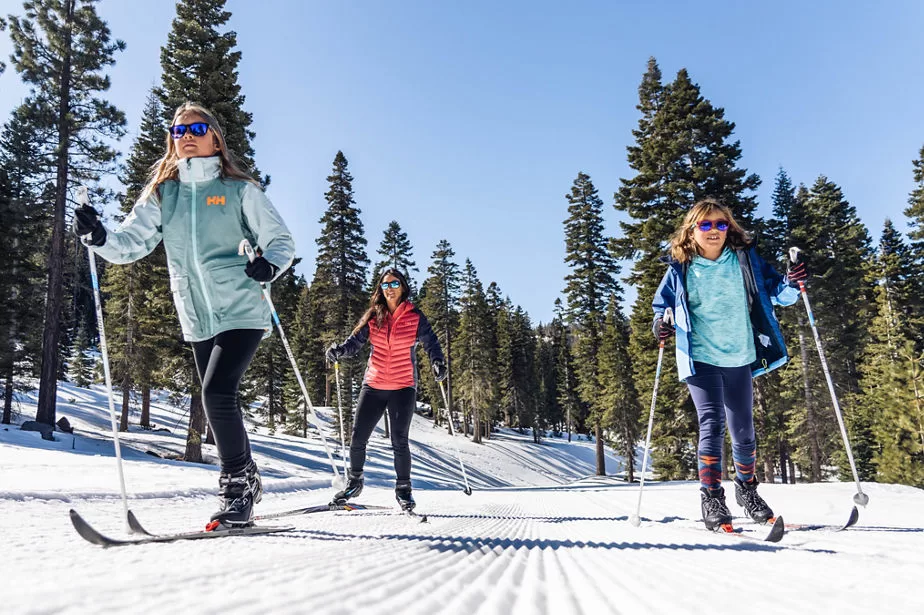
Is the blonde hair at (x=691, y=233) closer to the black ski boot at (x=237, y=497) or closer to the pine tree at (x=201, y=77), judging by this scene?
the black ski boot at (x=237, y=497)

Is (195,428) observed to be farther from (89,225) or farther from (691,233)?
(691,233)

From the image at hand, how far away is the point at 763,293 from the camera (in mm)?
3975

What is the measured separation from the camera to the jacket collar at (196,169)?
3.21 m

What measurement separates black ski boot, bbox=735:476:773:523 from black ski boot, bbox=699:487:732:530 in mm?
233

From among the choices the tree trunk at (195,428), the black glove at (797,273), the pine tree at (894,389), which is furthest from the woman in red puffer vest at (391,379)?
the pine tree at (894,389)

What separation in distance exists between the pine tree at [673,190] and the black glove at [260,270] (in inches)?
619

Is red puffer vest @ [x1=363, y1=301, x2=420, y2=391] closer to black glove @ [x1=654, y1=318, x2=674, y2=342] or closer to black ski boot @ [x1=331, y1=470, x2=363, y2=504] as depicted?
black ski boot @ [x1=331, y1=470, x2=363, y2=504]

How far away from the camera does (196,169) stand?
3.22 metres

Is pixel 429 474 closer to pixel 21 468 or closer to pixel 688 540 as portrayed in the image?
pixel 21 468

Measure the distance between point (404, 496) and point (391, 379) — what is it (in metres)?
1.13

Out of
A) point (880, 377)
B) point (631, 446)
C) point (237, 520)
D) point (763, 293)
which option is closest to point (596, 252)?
point (631, 446)

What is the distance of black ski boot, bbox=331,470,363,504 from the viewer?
4.99m

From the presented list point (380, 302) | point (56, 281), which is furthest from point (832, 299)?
point (56, 281)

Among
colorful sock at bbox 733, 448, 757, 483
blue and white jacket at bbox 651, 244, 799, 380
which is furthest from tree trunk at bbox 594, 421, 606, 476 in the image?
blue and white jacket at bbox 651, 244, 799, 380
